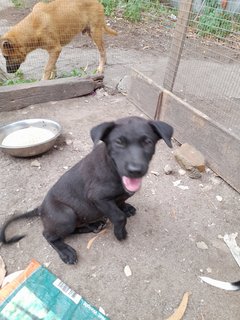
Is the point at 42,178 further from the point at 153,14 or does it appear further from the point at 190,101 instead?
the point at 153,14

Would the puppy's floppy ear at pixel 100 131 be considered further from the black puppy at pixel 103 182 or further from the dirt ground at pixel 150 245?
the dirt ground at pixel 150 245

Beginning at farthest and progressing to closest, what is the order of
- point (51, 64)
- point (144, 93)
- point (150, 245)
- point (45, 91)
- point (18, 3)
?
point (18, 3) → point (51, 64) → point (45, 91) → point (144, 93) → point (150, 245)

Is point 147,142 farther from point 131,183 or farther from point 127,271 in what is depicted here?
point 127,271

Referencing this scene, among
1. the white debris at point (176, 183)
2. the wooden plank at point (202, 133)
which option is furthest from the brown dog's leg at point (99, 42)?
the white debris at point (176, 183)

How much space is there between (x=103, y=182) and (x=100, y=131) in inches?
19.1

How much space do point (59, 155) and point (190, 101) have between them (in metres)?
2.03

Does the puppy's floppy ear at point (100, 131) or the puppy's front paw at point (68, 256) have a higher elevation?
the puppy's floppy ear at point (100, 131)

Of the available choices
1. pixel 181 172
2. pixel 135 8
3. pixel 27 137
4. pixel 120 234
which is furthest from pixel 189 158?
pixel 135 8

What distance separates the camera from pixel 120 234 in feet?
9.14

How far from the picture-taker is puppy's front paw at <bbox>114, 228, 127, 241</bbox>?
2.75 meters

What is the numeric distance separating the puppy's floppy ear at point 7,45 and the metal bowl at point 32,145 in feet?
6.91

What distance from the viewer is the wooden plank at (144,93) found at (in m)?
4.50

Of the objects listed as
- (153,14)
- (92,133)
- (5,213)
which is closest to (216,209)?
(92,133)

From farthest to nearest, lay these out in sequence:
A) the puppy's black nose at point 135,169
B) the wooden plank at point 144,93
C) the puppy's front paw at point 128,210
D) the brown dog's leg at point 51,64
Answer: the brown dog's leg at point 51,64 → the wooden plank at point 144,93 → the puppy's front paw at point 128,210 → the puppy's black nose at point 135,169
